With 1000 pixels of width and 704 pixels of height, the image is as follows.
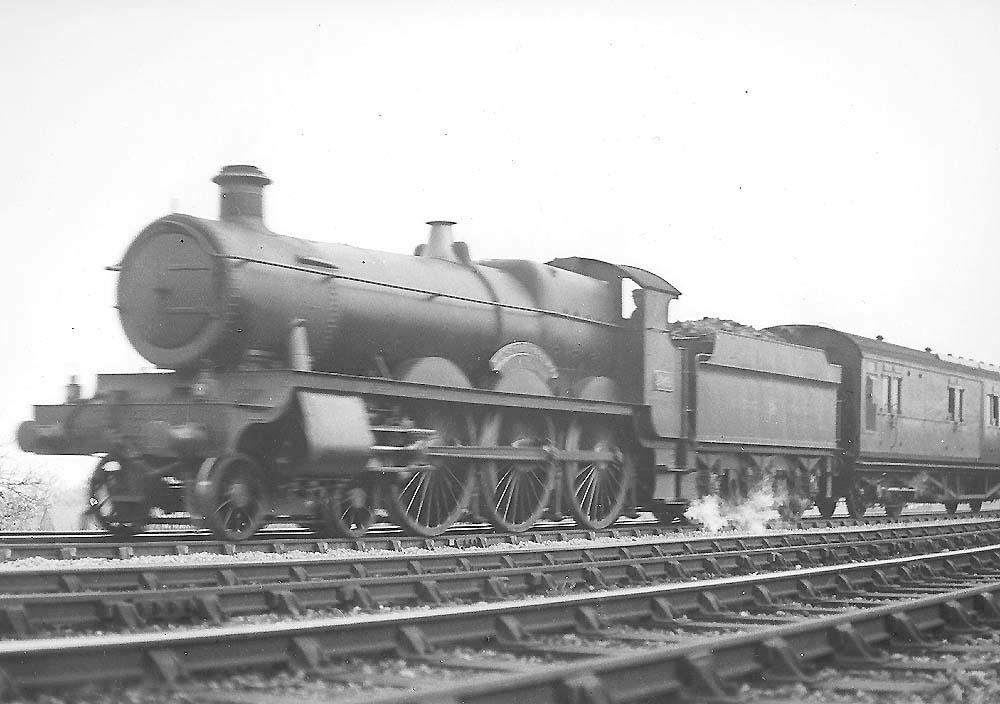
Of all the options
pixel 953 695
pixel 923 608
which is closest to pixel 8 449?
pixel 923 608

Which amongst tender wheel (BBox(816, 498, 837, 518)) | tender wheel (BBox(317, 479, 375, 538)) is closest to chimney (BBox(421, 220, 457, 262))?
tender wheel (BBox(317, 479, 375, 538))

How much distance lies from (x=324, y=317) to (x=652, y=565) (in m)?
3.72

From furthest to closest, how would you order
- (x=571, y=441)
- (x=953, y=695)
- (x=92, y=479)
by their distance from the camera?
(x=571, y=441) → (x=92, y=479) → (x=953, y=695)

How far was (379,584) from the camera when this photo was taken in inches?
293

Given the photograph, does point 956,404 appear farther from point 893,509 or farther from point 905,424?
point 893,509

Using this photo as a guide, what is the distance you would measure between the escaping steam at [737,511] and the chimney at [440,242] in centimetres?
504

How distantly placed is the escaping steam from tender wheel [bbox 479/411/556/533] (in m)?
2.96

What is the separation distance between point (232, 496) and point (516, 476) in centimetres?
375

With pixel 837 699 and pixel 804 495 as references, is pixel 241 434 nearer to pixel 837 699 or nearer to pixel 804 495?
pixel 837 699

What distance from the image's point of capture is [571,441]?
13930mm

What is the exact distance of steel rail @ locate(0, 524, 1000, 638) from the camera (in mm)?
6262

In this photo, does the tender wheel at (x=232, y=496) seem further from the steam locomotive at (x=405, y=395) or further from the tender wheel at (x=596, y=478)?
the tender wheel at (x=596, y=478)

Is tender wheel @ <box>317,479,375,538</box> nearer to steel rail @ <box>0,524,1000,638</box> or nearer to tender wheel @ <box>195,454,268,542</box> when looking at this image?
tender wheel @ <box>195,454,268,542</box>

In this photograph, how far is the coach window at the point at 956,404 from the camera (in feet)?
75.2
